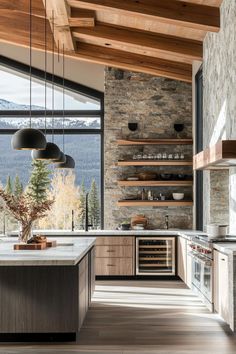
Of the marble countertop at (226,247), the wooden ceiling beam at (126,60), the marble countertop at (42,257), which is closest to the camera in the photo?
the marble countertop at (42,257)

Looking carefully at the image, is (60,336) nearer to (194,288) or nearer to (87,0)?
(194,288)

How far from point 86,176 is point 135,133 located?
1.19 metres

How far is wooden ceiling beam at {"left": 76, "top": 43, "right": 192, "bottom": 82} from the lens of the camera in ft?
35.5

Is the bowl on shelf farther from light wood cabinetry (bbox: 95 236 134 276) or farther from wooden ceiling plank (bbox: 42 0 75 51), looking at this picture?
wooden ceiling plank (bbox: 42 0 75 51)

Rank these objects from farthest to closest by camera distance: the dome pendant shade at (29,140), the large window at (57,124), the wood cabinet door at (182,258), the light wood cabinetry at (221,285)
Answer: the large window at (57,124), the wood cabinet door at (182,258), the light wood cabinetry at (221,285), the dome pendant shade at (29,140)

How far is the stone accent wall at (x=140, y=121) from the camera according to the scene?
446 inches

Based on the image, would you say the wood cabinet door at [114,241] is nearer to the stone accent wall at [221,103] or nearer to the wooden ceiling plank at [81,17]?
the stone accent wall at [221,103]

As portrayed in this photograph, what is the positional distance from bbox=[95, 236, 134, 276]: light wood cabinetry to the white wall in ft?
9.53

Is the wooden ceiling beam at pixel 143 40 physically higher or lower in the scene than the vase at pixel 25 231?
higher

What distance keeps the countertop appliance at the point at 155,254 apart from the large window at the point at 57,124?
1.20 meters

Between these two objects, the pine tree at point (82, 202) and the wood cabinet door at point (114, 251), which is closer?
the wood cabinet door at point (114, 251)

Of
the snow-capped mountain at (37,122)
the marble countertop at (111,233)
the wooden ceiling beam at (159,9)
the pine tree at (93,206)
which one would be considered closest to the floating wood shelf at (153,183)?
the pine tree at (93,206)

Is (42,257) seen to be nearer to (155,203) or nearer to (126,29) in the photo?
(126,29)

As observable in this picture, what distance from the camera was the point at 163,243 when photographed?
1051 centimetres
